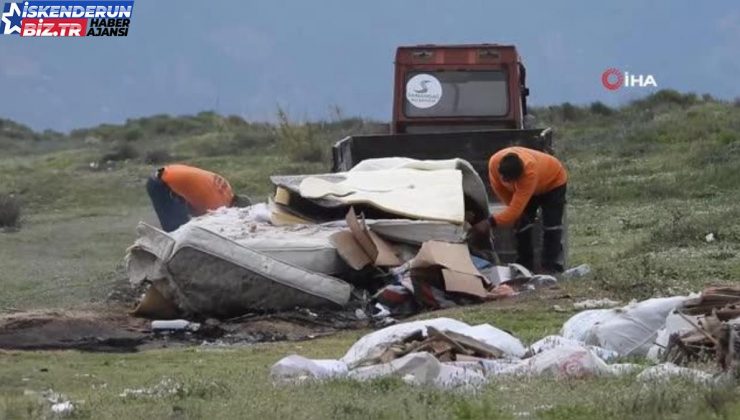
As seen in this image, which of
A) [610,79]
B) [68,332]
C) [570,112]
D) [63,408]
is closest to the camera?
[63,408]

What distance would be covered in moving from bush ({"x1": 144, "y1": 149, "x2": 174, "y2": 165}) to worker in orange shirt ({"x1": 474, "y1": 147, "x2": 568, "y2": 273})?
2419 centimetres

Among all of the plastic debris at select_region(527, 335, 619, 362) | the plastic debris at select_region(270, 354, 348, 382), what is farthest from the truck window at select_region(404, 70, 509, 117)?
the plastic debris at select_region(270, 354, 348, 382)

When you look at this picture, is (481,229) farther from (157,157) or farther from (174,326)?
(157,157)

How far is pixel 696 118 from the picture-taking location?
34.7 meters

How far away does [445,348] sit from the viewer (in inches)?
347

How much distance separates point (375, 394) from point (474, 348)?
1.55 metres

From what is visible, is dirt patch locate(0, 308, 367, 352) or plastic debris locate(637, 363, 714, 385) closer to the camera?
plastic debris locate(637, 363, 714, 385)

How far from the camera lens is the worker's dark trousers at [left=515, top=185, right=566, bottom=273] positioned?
48.0 feet

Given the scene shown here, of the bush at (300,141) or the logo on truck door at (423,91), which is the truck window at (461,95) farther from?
the bush at (300,141)

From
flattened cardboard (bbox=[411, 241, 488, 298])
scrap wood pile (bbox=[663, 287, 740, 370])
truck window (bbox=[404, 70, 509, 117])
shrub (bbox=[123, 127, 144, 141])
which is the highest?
truck window (bbox=[404, 70, 509, 117])

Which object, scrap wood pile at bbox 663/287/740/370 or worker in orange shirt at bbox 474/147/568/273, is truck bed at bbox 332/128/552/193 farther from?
scrap wood pile at bbox 663/287/740/370

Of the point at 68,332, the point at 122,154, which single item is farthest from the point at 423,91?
the point at 122,154

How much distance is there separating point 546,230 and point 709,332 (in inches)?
245

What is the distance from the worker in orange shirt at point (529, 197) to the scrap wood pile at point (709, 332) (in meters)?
4.72
